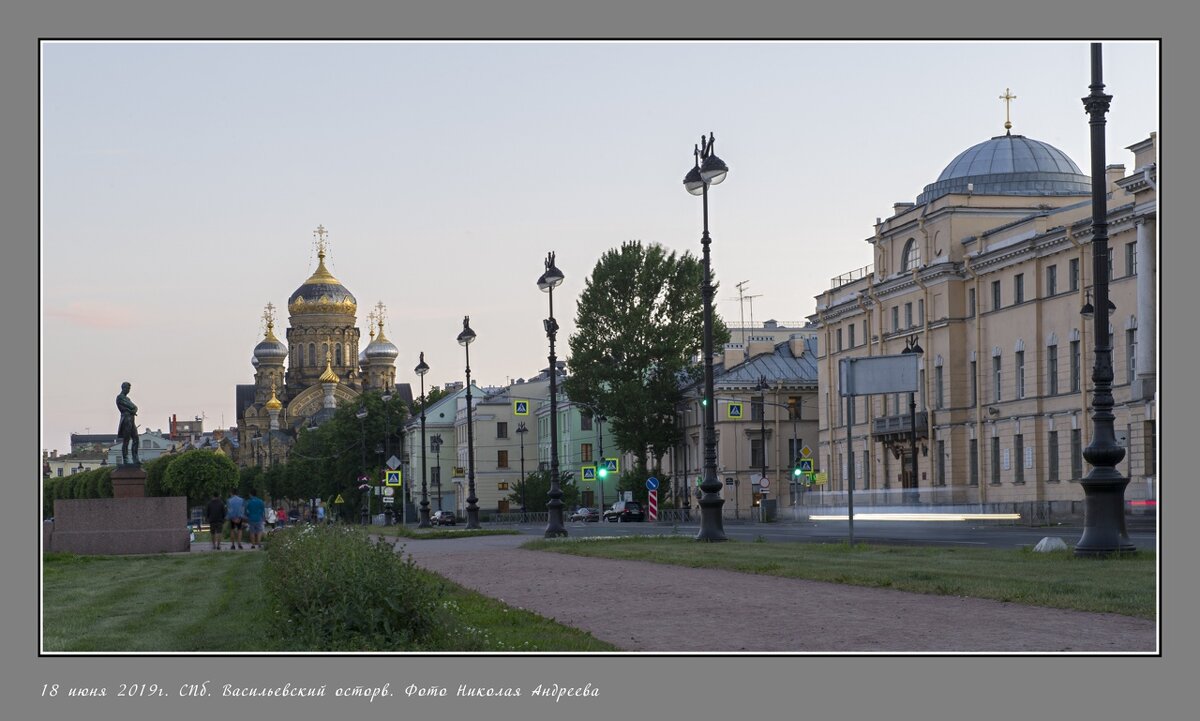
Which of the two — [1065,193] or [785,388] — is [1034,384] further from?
[785,388]

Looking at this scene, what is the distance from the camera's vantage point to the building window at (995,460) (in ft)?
253

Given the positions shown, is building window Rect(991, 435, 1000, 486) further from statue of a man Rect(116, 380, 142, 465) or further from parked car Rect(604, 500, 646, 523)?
statue of a man Rect(116, 380, 142, 465)

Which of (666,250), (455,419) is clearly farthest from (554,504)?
(455,419)

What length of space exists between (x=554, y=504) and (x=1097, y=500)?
85.3 ft

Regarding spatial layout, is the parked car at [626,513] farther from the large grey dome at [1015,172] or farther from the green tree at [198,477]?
the green tree at [198,477]

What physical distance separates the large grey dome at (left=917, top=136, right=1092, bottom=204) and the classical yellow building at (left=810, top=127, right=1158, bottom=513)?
0.30ft

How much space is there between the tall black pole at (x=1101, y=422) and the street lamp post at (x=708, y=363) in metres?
11.1

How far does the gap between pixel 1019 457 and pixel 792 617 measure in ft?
205

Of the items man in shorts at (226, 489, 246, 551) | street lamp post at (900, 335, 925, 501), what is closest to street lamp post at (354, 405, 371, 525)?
street lamp post at (900, 335, 925, 501)

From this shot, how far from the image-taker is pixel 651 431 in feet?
298

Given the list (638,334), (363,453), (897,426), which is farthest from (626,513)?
(363,453)

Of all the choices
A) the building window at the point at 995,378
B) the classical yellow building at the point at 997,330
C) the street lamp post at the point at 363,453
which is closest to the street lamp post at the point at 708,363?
the classical yellow building at the point at 997,330

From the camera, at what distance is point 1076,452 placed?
7006 cm

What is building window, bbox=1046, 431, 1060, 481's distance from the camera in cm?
7225
